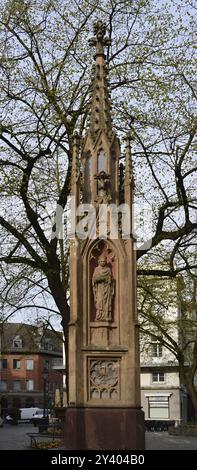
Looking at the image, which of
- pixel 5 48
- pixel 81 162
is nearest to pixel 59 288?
pixel 81 162

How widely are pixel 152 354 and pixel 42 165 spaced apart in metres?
41.3

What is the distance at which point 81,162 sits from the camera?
15.6 m

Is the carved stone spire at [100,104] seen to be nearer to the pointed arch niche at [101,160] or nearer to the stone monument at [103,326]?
the stone monument at [103,326]

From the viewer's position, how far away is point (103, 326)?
14.4 metres

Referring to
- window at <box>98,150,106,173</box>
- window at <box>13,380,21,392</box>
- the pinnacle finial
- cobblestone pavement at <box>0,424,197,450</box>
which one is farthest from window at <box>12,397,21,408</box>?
window at <box>98,150,106,173</box>

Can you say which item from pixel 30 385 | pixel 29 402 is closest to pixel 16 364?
pixel 30 385

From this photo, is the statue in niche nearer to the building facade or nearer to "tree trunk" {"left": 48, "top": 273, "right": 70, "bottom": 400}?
"tree trunk" {"left": 48, "top": 273, "right": 70, "bottom": 400}

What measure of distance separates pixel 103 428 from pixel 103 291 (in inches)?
110

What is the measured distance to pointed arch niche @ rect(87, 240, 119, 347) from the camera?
14.4 metres

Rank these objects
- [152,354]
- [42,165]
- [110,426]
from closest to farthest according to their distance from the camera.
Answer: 1. [110,426]
2. [42,165]
3. [152,354]

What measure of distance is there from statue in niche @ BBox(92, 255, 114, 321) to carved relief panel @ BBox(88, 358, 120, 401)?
0.92m

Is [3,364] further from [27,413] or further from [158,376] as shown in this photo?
[158,376]

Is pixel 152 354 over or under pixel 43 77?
under

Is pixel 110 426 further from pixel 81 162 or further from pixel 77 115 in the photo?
pixel 77 115
